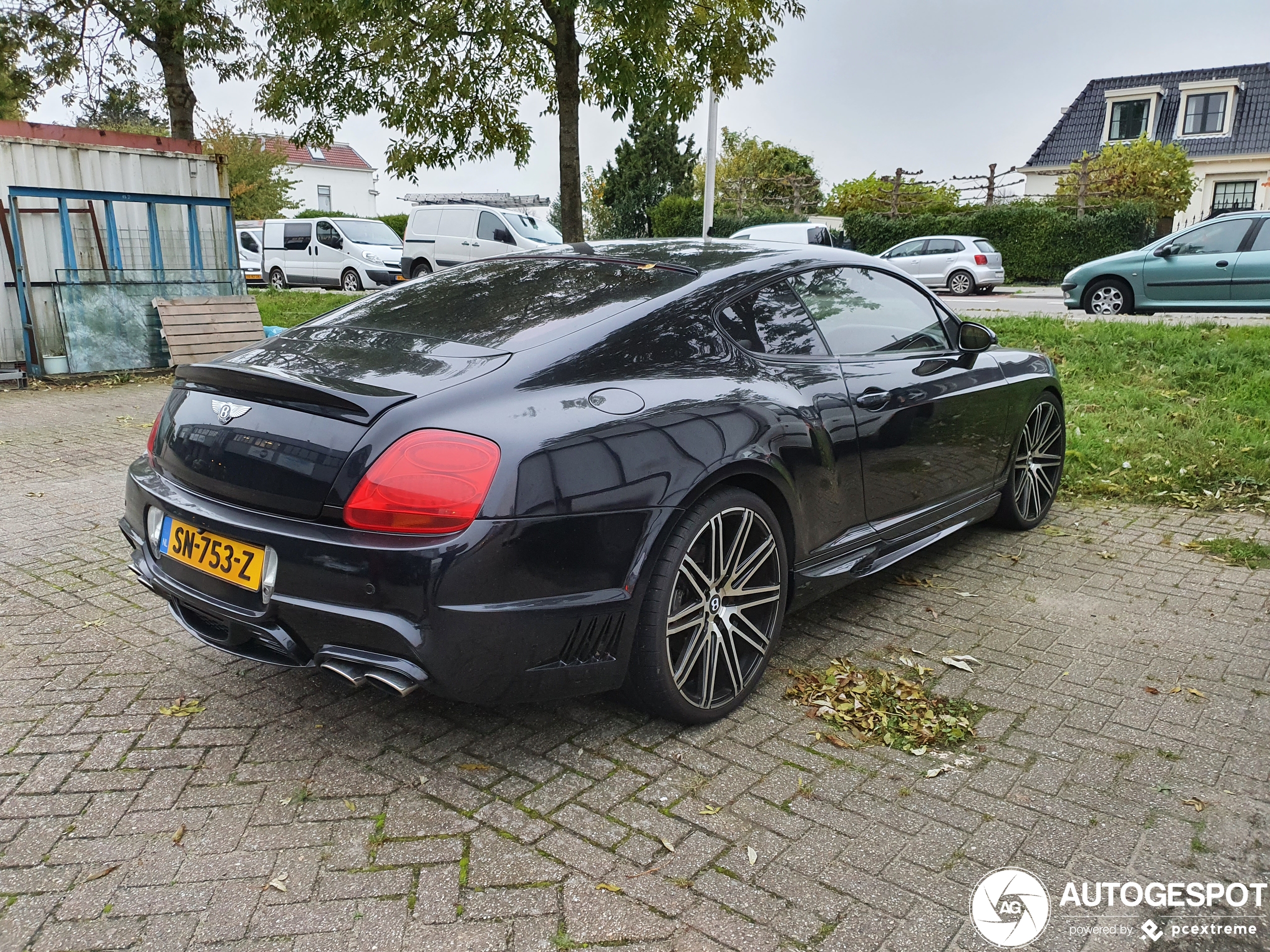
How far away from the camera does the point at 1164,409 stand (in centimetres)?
768

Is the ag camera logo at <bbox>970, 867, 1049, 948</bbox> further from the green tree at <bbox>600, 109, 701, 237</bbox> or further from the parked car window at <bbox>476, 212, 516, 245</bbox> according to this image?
the green tree at <bbox>600, 109, 701, 237</bbox>

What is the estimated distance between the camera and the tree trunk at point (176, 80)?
15898 millimetres

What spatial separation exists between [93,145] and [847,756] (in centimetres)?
1085

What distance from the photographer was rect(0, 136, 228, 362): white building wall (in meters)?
10.0

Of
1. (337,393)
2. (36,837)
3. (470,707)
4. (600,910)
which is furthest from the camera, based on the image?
(470,707)

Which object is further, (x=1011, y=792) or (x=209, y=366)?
(x=209, y=366)

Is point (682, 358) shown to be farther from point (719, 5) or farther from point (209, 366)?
point (719, 5)

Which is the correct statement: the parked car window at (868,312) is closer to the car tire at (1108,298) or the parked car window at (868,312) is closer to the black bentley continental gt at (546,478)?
Result: the black bentley continental gt at (546,478)

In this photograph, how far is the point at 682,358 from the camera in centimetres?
317

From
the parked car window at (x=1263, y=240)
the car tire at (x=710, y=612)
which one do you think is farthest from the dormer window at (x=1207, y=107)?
the car tire at (x=710, y=612)

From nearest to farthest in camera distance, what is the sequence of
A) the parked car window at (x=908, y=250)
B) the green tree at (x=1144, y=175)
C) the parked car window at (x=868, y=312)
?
the parked car window at (x=868, y=312) < the parked car window at (x=908, y=250) < the green tree at (x=1144, y=175)

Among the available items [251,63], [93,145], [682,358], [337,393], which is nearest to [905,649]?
[682,358]

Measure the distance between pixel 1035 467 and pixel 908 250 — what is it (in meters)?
19.0

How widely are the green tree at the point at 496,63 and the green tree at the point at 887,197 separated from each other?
61.0 ft
